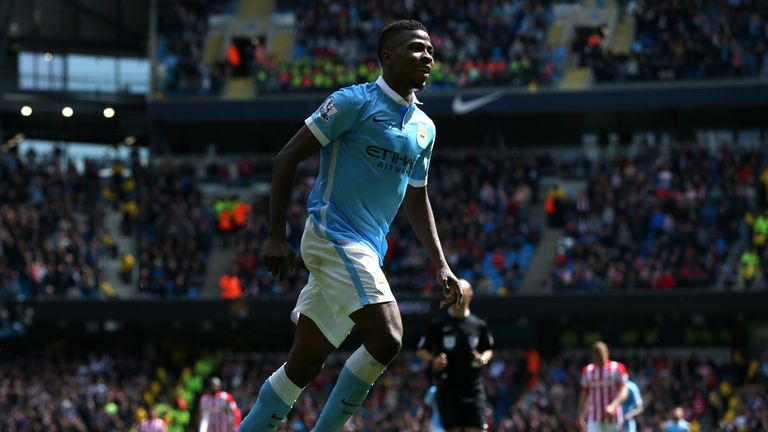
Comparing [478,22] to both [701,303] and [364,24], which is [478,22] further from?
[701,303]

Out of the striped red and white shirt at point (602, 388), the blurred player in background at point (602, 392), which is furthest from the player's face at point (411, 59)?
the striped red and white shirt at point (602, 388)

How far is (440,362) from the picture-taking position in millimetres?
12344

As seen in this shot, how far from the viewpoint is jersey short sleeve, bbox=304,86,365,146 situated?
738 centimetres

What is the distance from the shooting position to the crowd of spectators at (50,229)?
35.1m

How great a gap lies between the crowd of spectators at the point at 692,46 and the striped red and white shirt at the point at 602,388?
2358 centimetres

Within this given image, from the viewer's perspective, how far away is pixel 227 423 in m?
19.9

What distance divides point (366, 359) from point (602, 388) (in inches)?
375

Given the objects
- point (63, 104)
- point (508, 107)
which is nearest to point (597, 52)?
point (508, 107)

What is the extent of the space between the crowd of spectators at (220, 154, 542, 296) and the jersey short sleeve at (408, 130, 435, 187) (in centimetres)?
2507

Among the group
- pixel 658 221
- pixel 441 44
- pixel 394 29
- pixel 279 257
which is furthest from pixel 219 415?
pixel 441 44

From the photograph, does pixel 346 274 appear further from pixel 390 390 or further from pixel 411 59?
pixel 390 390

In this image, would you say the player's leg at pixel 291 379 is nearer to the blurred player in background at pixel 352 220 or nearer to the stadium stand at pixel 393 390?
the blurred player in background at pixel 352 220

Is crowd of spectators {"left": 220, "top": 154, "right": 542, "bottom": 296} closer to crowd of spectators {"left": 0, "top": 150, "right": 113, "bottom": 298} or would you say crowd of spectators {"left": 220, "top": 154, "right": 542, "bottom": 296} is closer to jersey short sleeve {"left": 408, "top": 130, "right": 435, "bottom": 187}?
crowd of spectators {"left": 0, "top": 150, "right": 113, "bottom": 298}

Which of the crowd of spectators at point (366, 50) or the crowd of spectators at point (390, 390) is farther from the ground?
the crowd of spectators at point (366, 50)
